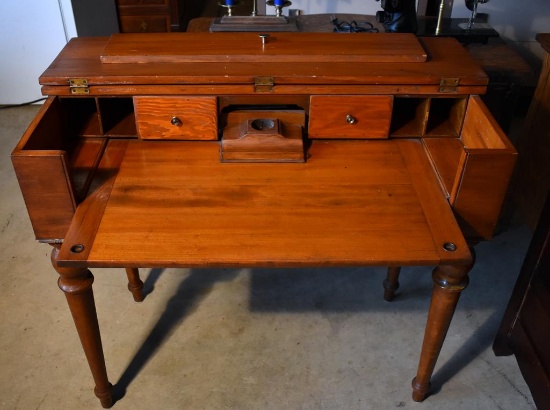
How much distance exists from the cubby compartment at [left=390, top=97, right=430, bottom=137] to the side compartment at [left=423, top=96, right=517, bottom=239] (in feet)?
0.28

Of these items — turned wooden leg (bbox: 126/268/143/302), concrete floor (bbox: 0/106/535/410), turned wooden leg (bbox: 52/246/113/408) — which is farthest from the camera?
turned wooden leg (bbox: 126/268/143/302)

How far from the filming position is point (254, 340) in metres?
1.99

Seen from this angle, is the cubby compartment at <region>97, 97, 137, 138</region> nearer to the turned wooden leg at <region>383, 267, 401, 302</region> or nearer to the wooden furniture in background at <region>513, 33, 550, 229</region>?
the turned wooden leg at <region>383, 267, 401, 302</region>

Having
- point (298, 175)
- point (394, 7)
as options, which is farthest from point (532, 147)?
point (298, 175)

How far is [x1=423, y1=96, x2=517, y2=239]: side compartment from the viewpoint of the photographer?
4.38 ft

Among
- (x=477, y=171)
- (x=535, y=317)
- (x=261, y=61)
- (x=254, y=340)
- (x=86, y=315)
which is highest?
(x=261, y=61)

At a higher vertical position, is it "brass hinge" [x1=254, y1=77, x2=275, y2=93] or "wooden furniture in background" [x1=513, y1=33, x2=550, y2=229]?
"brass hinge" [x1=254, y1=77, x2=275, y2=93]


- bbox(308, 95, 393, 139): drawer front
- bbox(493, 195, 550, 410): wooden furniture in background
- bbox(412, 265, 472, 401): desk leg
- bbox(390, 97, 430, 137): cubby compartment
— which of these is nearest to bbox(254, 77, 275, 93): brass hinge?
bbox(308, 95, 393, 139): drawer front

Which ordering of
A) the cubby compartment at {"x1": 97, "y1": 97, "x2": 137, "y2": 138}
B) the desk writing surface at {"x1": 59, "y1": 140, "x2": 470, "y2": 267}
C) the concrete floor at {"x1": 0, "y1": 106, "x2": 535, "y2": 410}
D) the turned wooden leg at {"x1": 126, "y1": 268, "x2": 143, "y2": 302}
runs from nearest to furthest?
the desk writing surface at {"x1": 59, "y1": 140, "x2": 470, "y2": 267} < the cubby compartment at {"x1": 97, "y1": 97, "x2": 137, "y2": 138} < the concrete floor at {"x1": 0, "y1": 106, "x2": 535, "y2": 410} < the turned wooden leg at {"x1": 126, "y1": 268, "x2": 143, "y2": 302}

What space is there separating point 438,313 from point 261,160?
1.94 ft

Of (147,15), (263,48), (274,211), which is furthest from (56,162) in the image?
(147,15)

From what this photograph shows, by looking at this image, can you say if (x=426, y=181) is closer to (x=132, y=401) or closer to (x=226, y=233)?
(x=226, y=233)

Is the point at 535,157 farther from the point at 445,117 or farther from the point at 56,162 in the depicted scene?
the point at 56,162

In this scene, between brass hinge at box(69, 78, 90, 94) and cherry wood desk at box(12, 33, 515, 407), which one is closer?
cherry wood desk at box(12, 33, 515, 407)
